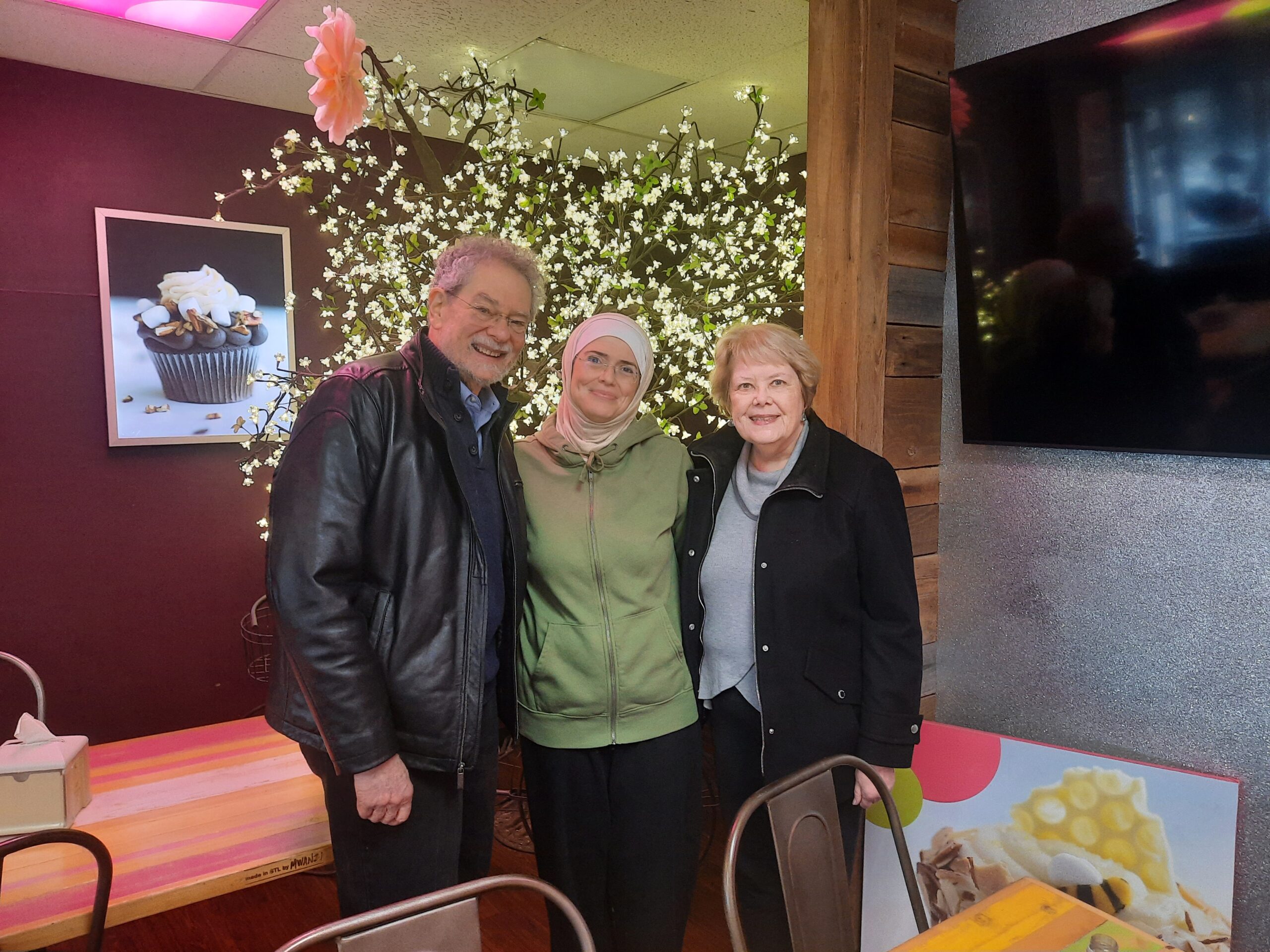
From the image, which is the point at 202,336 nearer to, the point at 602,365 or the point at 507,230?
the point at 507,230

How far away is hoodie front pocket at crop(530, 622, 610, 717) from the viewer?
1653mm

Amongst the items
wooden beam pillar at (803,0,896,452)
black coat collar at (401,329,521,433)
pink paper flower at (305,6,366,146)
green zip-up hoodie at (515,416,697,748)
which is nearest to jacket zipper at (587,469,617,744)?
green zip-up hoodie at (515,416,697,748)

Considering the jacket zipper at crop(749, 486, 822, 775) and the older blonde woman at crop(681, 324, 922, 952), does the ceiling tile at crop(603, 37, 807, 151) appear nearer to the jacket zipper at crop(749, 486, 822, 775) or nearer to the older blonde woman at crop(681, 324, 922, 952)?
the older blonde woman at crop(681, 324, 922, 952)

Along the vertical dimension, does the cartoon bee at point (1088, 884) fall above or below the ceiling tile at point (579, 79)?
below

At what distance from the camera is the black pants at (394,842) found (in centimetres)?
146

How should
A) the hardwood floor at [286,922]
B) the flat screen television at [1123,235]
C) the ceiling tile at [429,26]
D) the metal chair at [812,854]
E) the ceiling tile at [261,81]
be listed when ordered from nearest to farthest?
the metal chair at [812,854] < the flat screen television at [1123,235] < the hardwood floor at [286,922] < the ceiling tile at [429,26] < the ceiling tile at [261,81]

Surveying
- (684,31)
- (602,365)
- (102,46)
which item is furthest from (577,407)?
(102,46)

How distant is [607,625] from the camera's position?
1.68m

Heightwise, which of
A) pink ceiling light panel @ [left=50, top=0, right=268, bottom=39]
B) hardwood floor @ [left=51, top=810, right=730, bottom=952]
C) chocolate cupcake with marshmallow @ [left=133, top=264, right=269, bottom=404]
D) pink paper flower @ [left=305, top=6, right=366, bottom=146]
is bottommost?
hardwood floor @ [left=51, top=810, right=730, bottom=952]

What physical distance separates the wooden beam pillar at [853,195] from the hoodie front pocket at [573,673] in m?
0.91

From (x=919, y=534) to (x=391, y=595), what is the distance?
144cm

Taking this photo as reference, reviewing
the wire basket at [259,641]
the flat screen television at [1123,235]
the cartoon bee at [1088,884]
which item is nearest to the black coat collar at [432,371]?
the flat screen television at [1123,235]

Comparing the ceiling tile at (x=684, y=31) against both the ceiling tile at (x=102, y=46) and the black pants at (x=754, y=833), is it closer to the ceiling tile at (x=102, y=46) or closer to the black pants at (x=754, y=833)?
the ceiling tile at (x=102, y=46)

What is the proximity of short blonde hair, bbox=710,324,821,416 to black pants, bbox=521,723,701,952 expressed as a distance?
0.75 metres
